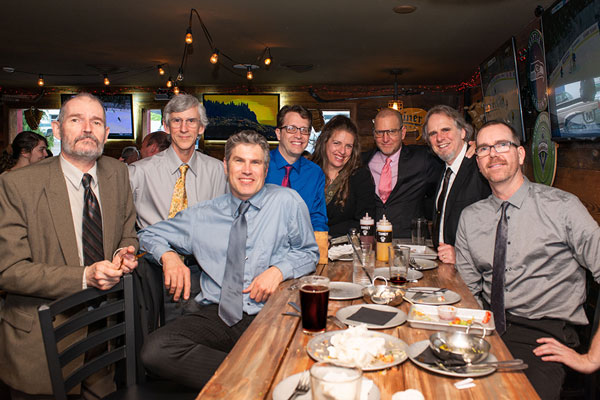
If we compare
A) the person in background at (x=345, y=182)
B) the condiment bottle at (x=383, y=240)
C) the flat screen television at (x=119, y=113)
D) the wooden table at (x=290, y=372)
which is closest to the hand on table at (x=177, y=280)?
the wooden table at (x=290, y=372)

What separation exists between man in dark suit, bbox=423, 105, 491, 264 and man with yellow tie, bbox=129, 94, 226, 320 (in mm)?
1452

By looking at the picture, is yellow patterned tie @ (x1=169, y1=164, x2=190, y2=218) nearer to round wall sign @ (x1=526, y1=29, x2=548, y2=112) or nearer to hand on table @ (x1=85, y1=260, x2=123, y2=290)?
hand on table @ (x1=85, y1=260, x2=123, y2=290)

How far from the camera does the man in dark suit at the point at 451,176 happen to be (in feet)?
9.60

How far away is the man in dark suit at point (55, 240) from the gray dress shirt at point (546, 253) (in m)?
1.75

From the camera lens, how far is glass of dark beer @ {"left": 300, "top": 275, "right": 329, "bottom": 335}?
1.47 metres

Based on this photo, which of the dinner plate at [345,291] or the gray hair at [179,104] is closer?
the dinner plate at [345,291]

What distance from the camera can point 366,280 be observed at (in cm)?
204

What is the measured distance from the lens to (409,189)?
143 inches

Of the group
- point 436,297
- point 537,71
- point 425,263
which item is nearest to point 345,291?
point 436,297

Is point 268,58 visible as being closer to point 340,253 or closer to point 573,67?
point 573,67

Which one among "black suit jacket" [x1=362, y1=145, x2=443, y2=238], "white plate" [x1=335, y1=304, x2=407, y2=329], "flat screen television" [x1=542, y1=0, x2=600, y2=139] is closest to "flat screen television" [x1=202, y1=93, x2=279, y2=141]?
"black suit jacket" [x1=362, y1=145, x2=443, y2=238]

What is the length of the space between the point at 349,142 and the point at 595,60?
1.59 meters

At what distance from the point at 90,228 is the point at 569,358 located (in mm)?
2060

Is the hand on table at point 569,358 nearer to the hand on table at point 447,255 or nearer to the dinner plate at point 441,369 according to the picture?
the dinner plate at point 441,369
